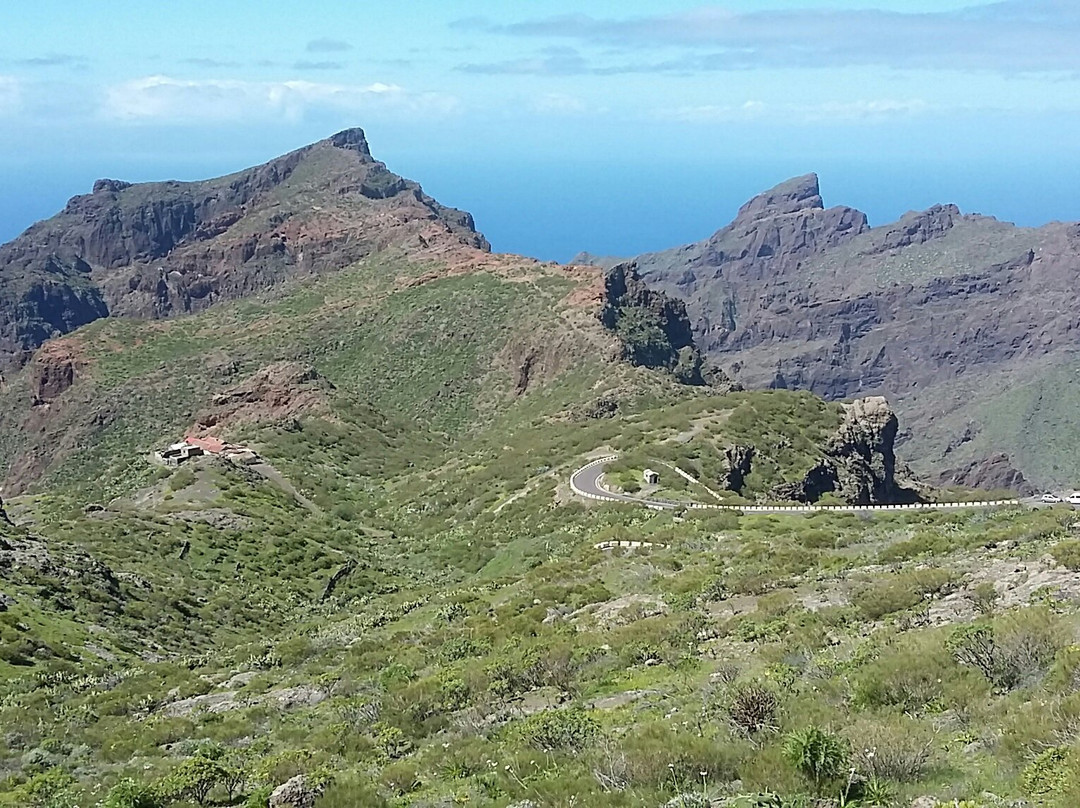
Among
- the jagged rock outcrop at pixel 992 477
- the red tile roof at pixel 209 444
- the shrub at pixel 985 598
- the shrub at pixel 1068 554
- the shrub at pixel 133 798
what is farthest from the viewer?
the jagged rock outcrop at pixel 992 477

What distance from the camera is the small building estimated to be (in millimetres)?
59750

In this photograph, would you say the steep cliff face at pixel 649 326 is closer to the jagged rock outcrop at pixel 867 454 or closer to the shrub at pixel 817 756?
the jagged rock outcrop at pixel 867 454

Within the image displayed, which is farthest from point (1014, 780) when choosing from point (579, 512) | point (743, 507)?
point (579, 512)

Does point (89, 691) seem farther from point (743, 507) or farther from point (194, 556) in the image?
point (743, 507)

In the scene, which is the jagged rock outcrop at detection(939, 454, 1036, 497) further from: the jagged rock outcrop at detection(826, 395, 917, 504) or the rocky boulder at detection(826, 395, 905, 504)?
the rocky boulder at detection(826, 395, 905, 504)

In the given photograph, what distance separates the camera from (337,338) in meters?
108

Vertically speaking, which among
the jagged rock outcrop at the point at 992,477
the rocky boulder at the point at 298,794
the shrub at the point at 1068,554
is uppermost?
the shrub at the point at 1068,554

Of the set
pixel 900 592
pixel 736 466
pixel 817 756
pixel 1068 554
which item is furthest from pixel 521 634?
pixel 736 466

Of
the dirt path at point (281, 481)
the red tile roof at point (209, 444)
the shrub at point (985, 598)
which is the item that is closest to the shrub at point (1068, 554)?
the shrub at point (985, 598)

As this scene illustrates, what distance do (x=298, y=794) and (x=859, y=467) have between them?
157 feet

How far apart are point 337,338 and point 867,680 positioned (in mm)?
99369

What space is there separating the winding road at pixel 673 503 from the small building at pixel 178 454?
23415 mm

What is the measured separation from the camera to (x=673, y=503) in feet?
139

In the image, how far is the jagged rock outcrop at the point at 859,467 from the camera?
50.7 m
